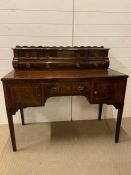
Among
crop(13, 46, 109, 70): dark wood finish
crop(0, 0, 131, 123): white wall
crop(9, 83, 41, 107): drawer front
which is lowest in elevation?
crop(9, 83, 41, 107): drawer front

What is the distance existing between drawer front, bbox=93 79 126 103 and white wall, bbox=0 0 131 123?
0.57m

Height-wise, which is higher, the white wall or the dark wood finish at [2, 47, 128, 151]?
the white wall

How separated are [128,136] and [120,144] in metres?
0.19

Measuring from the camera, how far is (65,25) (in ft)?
5.98

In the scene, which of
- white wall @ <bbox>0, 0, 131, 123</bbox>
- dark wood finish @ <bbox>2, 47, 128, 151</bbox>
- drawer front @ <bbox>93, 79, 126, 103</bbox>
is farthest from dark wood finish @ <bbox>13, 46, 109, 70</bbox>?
drawer front @ <bbox>93, 79, 126, 103</bbox>

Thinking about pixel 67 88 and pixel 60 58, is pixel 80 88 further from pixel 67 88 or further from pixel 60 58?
pixel 60 58

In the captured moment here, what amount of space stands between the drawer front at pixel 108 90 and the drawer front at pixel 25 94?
1.63 feet

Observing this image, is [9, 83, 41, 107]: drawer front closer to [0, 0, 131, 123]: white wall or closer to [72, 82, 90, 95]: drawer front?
[72, 82, 90, 95]: drawer front

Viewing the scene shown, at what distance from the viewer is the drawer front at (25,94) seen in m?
1.39

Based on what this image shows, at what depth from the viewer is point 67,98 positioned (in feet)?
6.84

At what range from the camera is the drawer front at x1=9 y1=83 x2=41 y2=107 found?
4.57ft

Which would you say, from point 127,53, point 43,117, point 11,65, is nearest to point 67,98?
point 43,117

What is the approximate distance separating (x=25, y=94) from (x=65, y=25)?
0.89 meters

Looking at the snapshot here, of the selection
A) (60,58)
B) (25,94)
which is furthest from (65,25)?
(25,94)
